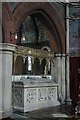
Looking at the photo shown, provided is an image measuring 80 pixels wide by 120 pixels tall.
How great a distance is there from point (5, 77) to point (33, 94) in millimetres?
1717

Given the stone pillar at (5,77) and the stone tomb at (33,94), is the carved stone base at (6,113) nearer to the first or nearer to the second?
the stone pillar at (5,77)

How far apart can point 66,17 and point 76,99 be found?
3.66 meters

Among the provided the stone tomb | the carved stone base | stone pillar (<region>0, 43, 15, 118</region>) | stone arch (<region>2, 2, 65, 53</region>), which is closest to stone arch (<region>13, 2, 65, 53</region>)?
stone arch (<region>2, 2, 65, 53</region>)

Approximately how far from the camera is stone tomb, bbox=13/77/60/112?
945 cm

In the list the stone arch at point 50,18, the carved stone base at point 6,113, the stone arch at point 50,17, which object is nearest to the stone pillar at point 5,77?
the carved stone base at point 6,113

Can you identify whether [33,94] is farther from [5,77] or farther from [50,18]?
[50,18]

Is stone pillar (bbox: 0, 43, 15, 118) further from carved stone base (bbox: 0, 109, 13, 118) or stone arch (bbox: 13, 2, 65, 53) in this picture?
stone arch (bbox: 13, 2, 65, 53)

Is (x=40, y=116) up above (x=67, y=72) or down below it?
below

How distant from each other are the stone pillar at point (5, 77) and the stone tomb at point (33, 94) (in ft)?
2.67

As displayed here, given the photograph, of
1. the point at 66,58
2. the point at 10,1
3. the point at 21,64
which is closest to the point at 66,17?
the point at 66,58

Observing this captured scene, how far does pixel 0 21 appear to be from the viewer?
27.9ft

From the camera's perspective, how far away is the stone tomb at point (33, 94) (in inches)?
372

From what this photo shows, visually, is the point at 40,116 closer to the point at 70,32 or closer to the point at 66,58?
the point at 66,58

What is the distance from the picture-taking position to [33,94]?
992 centimetres
